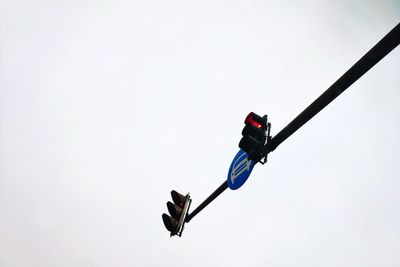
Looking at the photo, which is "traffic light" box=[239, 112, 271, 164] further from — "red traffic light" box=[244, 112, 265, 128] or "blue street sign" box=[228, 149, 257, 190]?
"blue street sign" box=[228, 149, 257, 190]

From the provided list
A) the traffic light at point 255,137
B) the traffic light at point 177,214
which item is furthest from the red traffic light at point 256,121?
the traffic light at point 177,214

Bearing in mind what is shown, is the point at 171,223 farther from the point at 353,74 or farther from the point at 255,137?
the point at 353,74

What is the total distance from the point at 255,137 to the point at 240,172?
682mm

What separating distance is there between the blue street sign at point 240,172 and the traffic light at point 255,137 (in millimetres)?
371

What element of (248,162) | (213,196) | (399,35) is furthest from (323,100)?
(213,196)

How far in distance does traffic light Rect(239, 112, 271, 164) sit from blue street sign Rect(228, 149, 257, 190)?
37cm

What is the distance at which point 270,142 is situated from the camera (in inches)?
95.1

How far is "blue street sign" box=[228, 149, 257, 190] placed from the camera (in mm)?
2926

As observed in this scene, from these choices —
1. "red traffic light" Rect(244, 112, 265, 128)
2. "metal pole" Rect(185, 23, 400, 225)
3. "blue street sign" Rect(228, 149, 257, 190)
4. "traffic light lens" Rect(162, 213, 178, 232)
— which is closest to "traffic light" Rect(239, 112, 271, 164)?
"red traffic light" Rect(244, 112, 265, 128)

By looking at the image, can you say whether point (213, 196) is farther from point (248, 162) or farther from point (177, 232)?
point (177, 232)

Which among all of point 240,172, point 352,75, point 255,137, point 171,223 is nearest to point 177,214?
point 171,223

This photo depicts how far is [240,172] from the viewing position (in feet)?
9.93

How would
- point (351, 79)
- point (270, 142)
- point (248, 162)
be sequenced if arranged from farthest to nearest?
point (248, 162), point (270, 142), point (351, 79)

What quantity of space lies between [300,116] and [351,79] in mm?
453
